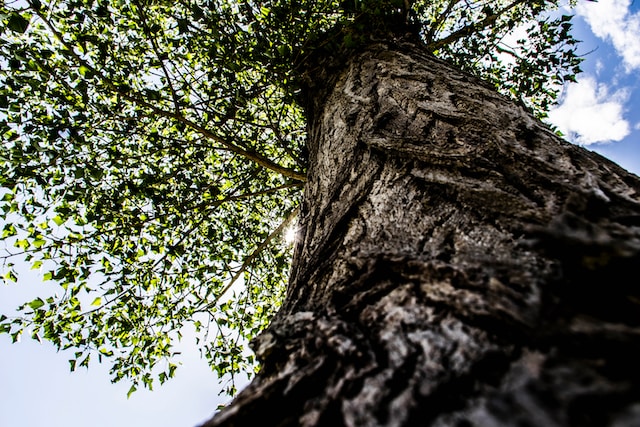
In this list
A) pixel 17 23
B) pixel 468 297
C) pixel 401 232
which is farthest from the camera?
pixel 17 23

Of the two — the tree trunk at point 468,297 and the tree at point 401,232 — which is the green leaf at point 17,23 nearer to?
the tree at point 401,232

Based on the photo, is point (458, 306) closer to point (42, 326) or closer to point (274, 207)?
point (42, 326)

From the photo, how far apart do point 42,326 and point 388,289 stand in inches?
176

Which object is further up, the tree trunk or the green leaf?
the green leaf

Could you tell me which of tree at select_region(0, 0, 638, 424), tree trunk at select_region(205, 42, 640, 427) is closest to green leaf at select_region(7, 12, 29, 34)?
tree at select_region(0, 0, 638, 424)

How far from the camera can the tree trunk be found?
1.51 ft

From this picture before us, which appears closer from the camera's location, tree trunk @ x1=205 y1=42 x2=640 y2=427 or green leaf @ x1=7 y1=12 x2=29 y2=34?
tree trunk @ x1=205 y1=42 x2=640 y2=427

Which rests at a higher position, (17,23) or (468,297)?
(17,23)

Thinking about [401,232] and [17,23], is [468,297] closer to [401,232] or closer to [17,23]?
[401,232]

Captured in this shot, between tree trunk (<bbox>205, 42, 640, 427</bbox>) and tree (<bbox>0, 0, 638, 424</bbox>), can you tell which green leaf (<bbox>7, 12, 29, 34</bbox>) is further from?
tree trunk (<bbox>205, 42, 640, 427</bbox>)

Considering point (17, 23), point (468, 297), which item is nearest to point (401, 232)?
point (468, 297)

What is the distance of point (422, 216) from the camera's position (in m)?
1.05

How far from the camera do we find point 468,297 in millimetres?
651

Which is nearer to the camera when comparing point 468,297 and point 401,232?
point 468,297
